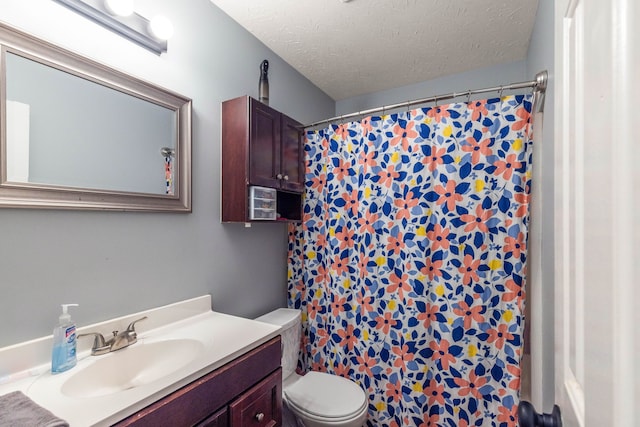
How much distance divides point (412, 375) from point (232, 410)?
1.10 meters

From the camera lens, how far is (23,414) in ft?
2.41

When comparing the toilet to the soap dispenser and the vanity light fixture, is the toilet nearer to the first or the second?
the soap dispenser

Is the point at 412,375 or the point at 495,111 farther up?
the point at 495,111

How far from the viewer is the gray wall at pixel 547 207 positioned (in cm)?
125

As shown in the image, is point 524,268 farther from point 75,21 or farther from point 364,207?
point 75,21

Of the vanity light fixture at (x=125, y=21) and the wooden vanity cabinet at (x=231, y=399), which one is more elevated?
the vanity light fixture at (x=125, y=21)

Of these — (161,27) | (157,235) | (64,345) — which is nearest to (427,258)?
(157,235)

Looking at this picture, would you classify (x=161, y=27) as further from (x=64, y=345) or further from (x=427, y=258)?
(x=427, y=258)

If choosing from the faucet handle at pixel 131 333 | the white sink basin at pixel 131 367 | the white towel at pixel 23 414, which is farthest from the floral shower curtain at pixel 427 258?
the white towel at pixel 23 414

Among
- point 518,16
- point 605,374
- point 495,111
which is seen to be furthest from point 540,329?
point 518,16

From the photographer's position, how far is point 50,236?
105 centimetres

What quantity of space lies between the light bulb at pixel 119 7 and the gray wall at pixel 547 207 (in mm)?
1727

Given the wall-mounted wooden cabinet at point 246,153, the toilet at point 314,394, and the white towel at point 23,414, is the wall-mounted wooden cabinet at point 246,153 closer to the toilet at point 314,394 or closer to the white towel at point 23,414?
the toilet at point 314,394

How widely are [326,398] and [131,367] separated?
0.98m
